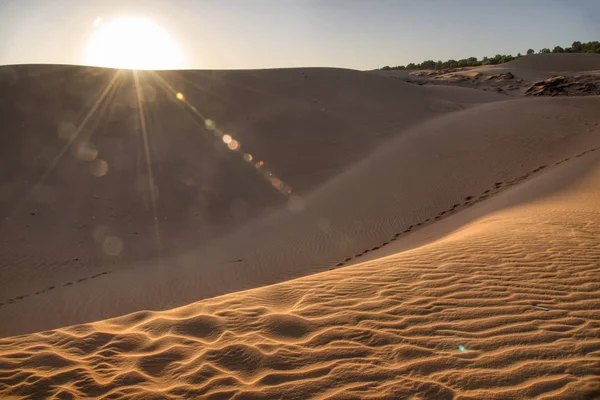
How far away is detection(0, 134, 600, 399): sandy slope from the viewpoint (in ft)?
10.2

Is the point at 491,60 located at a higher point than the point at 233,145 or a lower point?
higher

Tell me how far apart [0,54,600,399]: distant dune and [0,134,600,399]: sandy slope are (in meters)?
0.02

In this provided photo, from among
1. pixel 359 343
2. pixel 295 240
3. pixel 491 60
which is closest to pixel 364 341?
pixel 359 343

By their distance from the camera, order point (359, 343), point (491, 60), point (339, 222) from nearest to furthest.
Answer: point (359, 343), point (339, 222), point (491, 60)

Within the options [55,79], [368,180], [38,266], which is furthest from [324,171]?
[55,79]

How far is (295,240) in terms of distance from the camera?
35.0 feet

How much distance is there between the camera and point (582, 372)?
3053mm

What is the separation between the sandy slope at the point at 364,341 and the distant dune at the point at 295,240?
2 centimetres

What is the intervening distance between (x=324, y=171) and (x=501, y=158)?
6822mm

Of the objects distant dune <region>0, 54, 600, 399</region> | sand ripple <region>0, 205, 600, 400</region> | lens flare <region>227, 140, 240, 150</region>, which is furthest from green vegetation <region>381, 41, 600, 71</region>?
sand ripple <region>0, 205, 600, 400</region>

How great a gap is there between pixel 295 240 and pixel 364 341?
704cm

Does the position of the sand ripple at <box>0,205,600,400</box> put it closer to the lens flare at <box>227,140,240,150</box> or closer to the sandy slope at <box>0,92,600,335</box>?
the sandy slope at <box>0,92,600,335</box>

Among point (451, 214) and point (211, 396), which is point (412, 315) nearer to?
point (211, 396)

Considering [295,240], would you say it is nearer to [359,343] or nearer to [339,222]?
[339,222]
